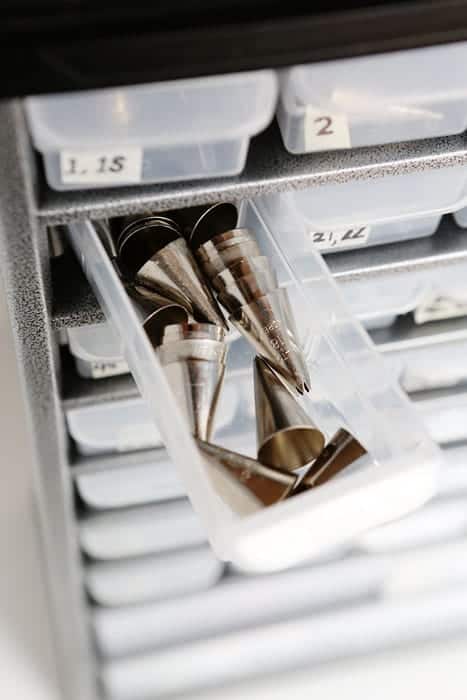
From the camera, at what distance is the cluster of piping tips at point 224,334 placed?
17.1 inches

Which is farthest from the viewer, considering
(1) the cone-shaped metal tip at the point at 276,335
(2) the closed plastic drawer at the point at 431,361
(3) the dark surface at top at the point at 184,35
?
(2) the closed plastic drawer at the point at 431,361

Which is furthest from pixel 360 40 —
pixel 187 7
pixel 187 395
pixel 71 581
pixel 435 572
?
pixel 435 572

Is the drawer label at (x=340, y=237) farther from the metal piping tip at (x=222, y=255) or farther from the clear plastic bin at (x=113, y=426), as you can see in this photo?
the clear plastic bin at (x=113, y=426)

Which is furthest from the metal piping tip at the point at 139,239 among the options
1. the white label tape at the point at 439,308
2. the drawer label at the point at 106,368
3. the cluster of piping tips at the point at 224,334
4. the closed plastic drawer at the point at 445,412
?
the closed plastic drawer at the point at 445,412

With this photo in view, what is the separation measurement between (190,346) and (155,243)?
0.29 ft

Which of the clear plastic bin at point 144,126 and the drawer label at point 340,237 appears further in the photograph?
the drawer label at point 340,237

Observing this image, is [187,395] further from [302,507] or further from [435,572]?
[435,572]

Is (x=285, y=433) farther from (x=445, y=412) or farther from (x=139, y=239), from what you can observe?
(x=445, y=412)

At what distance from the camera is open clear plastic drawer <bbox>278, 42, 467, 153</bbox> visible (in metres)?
0.43

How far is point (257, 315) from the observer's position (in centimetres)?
49

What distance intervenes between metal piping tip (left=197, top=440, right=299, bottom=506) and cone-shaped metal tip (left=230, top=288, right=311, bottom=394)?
0.24ft

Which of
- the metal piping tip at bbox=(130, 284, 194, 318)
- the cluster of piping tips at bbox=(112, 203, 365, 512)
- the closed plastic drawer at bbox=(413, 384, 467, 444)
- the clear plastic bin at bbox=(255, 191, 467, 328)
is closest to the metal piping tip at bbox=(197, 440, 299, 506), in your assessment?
the cluster of piping tips at bbox=(112, 203, 365, 512)

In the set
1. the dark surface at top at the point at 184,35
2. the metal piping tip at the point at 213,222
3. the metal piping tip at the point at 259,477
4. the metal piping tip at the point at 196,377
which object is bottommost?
the metal piping tip at the point at 259,477

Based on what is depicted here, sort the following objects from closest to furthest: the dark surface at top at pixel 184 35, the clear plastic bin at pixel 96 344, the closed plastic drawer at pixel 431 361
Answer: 1. the dark surface at top at pixel 184 35
2. the clear plastic bin at pixel 96 344
3. the closed plastic drawer at pixel 431 361
